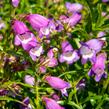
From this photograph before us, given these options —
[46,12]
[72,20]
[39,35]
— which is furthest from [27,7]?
[39,35]

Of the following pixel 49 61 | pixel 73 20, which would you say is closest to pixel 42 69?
pixel 49 61

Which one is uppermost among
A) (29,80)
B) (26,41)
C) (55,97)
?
(26,41)

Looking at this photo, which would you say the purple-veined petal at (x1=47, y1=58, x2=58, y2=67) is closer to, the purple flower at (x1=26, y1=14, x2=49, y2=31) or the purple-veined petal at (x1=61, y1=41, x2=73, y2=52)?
the purple-veined petal at (x1=61, y1=41, x2=73, y2=52)

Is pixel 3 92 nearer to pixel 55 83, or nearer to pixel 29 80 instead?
pixel 29 80

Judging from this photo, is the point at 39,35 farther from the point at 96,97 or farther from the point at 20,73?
the point at 96,97

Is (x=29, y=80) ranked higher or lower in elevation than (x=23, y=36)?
lower

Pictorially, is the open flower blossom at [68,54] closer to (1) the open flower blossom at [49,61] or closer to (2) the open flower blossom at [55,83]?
(1) the open flower blossom at [49,61]

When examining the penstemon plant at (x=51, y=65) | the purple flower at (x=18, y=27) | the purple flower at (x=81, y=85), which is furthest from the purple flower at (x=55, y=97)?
the purple flower at (x=18, y=27)
